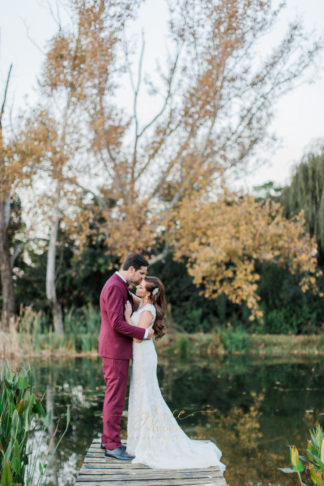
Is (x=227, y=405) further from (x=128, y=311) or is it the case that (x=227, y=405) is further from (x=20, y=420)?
(x=20, y=420)

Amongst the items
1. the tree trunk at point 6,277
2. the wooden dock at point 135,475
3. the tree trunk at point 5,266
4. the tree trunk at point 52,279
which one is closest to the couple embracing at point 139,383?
the wooden dock at point 135,475

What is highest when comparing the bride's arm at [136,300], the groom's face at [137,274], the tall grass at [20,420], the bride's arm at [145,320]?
the groom's face at [137,274]

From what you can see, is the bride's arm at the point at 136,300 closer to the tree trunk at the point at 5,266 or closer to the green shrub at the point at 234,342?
the green shrub at the point at 234,342

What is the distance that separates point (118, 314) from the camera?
14.9 feet

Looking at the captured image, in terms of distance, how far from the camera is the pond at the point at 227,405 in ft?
18.3

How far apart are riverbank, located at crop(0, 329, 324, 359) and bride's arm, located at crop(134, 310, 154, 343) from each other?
8.69 metres

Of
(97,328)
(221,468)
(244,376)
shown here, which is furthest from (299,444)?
(97,328)

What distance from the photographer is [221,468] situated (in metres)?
4.26

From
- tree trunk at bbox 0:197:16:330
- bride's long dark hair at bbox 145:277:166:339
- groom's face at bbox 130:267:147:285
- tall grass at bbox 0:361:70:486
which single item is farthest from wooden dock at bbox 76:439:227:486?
tree trunk at bbox 0:197:16:330

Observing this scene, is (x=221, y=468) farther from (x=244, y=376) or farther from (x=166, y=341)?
(x=166, y=341)

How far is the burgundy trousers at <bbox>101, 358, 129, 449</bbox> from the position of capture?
452cm

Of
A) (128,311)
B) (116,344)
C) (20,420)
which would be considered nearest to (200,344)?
(128,311)

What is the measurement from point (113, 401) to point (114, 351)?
0.41 meters

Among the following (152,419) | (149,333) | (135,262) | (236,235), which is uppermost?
(236,235)
